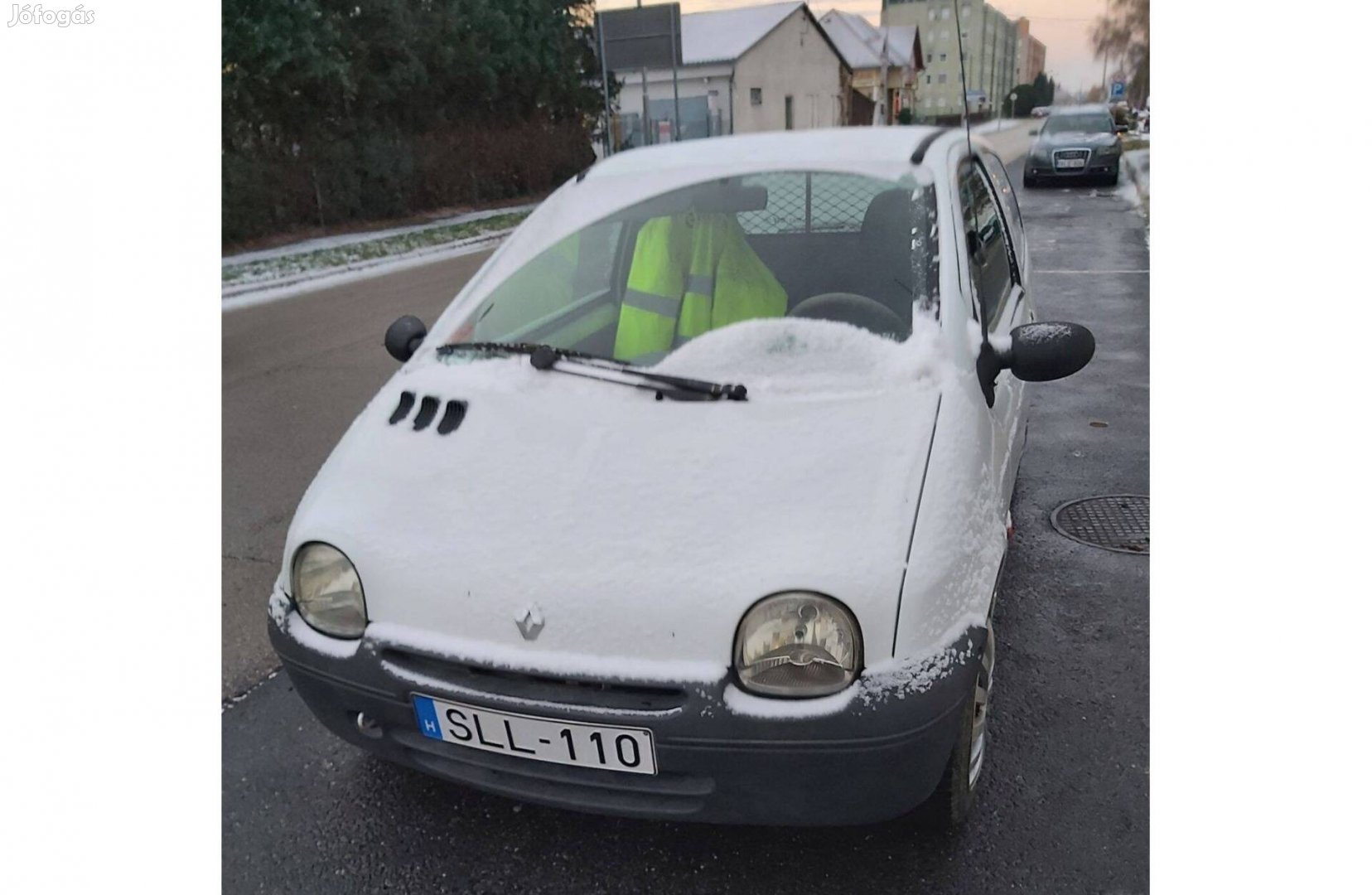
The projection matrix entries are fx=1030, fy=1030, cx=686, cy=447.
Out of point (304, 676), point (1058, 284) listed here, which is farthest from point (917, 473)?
point (1058, 284)

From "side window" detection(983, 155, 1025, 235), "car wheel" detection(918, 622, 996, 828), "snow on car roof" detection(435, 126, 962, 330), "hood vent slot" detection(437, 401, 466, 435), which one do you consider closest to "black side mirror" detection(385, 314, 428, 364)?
"snow on car roof" detection(435, 126, 962, 330)

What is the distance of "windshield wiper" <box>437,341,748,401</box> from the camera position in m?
2.30

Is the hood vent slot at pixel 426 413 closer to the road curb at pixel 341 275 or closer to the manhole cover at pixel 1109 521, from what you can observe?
the manhole cover at pixel 1109 521

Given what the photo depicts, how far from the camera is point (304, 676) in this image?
86.4 inches

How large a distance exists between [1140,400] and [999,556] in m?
3.40

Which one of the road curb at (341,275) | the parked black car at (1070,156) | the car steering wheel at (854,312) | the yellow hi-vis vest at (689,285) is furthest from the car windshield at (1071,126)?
the car steering wheel at (854,312)

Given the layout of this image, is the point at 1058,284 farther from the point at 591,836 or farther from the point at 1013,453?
the point at 591,836

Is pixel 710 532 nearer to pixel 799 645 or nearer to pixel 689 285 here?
pixel 799 645

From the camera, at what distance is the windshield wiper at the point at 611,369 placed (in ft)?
7.55

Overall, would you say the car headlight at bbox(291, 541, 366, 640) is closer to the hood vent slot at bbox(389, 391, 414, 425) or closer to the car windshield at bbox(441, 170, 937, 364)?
the hood vent slot at bbox(389, 391, 414, 425)

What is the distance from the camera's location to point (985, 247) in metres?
3.07

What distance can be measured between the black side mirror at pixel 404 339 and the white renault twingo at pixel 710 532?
13 cm

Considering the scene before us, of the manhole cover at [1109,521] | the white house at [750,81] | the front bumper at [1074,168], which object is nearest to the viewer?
the manhole cover at [1109,521]
